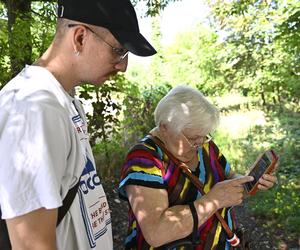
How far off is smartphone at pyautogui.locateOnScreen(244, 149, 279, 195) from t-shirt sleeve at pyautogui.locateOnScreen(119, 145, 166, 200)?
48 cm

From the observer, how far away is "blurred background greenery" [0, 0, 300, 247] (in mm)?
4264

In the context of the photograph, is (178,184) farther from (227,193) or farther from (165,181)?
(227,193)

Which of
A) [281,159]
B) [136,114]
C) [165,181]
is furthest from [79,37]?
[281,159]

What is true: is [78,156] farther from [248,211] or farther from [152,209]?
[248,211]

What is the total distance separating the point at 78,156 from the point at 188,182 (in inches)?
37.9

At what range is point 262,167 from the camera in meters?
1.97

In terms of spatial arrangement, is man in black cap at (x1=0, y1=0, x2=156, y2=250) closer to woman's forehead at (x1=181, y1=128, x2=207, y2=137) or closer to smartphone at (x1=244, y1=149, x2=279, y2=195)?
woman's forehead at (x1=181, y1=128, x2=207, y2=137)

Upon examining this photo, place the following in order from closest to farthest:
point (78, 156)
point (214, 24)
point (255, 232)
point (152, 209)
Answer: point (78, 156)
point (152, 209)
point (255, 232)
point (214, 24)

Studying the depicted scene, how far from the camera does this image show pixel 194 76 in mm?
13609

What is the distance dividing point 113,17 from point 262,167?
1206 mm

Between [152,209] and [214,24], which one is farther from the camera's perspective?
[214,24]

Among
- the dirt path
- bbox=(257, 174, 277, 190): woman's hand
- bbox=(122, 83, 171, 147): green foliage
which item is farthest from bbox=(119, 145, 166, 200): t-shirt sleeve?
bbox=(122, 83, 171, 147): green foliage

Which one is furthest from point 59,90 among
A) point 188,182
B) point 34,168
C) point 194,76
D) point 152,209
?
point 194,76

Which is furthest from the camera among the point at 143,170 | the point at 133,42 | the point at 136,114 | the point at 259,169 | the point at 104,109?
the point at 136,114
